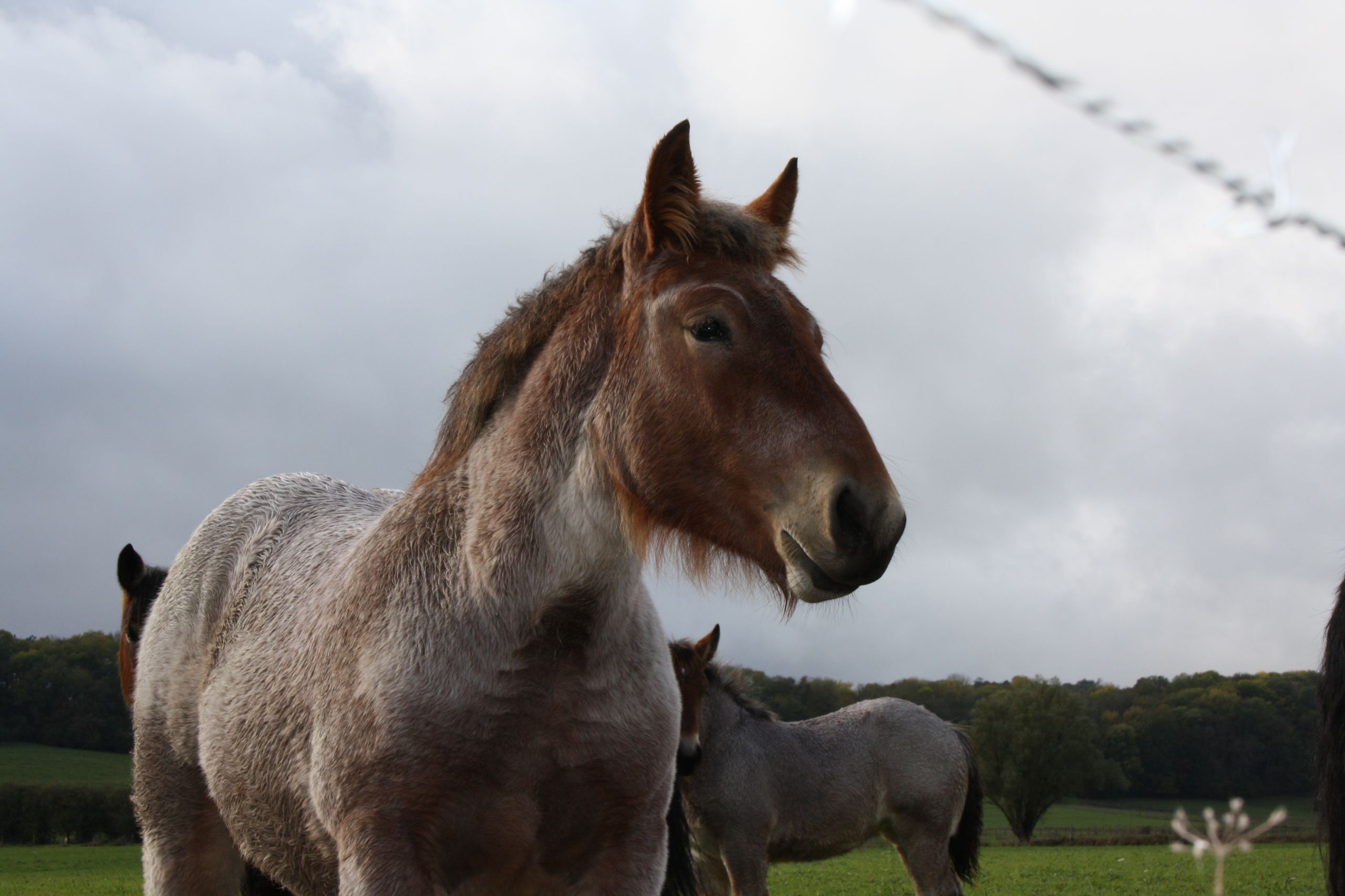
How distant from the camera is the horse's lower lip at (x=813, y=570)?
2.36 m

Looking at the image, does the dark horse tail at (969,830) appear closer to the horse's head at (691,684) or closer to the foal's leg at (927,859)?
the foal's leg at (927,859)

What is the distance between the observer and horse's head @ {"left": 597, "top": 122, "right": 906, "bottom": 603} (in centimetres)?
236

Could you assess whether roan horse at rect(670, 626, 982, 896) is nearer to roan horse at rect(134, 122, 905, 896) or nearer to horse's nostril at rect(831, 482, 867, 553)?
roan horse at rect(134, 122, 905, 896)

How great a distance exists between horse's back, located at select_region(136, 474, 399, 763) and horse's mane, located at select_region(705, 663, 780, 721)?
30.1ft

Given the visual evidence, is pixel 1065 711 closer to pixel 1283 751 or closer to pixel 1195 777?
pixel 1195 777

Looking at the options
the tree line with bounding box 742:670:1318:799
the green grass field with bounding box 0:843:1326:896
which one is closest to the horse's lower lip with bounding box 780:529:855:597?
the green grass field with bounding box 0:843:1326:896

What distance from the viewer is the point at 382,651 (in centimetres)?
277

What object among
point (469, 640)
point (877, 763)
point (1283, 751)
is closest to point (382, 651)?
point (469, 640)

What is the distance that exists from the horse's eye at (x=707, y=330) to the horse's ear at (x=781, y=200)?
744mm

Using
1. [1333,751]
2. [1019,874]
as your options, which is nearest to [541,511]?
[1333,751]

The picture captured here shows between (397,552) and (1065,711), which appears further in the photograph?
(1065,711)

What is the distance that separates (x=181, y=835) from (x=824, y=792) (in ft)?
31.5

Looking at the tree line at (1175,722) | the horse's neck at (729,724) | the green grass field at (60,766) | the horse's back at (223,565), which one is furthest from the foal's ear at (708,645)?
the green grass field at (60,766)

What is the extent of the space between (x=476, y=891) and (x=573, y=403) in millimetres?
1416
